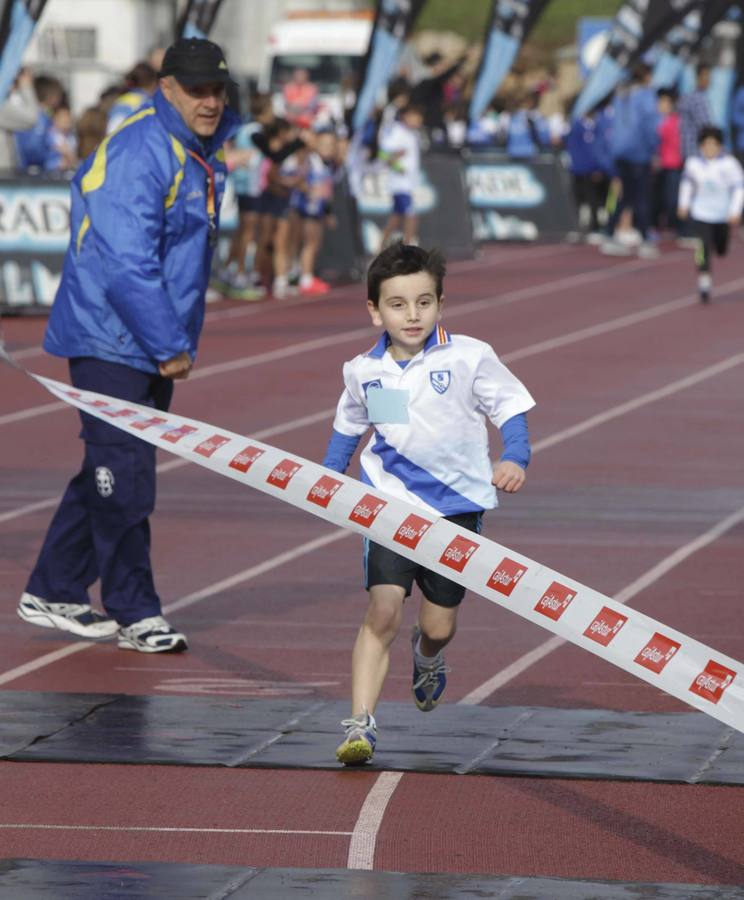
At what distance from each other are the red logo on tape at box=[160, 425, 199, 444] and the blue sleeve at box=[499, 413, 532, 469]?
1.13 m

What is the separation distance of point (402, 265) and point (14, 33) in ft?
59.6

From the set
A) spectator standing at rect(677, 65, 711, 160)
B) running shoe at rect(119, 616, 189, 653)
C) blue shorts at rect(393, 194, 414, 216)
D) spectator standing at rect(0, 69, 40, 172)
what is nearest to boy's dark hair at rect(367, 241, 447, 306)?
running shoe at rect(119, 616, 189, 653)

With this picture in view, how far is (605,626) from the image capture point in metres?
6.07

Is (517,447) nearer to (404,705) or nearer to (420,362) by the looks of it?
(420,362)

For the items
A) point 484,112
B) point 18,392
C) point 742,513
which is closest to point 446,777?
point 742,513

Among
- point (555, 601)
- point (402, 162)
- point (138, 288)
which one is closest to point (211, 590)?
point (138, 288)

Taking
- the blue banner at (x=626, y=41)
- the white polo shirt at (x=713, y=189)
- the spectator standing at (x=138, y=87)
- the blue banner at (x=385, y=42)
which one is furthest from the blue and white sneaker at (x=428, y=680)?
the blue banner at (x=626, y=41)

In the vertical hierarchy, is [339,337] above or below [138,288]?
below

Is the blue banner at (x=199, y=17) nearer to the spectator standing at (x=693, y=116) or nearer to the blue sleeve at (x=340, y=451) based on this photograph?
the spectator standing at (x=693, y=116)

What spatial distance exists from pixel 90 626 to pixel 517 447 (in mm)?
2773

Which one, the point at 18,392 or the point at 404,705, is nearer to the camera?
the point at 404,705

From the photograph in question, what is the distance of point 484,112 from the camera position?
37281mm

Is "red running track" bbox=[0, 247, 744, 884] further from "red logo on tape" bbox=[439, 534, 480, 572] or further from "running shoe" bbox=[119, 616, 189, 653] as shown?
"red logo on tape" bbox=[439, 534, 480, 572]

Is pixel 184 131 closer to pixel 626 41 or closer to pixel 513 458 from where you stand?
pixel 513 458
